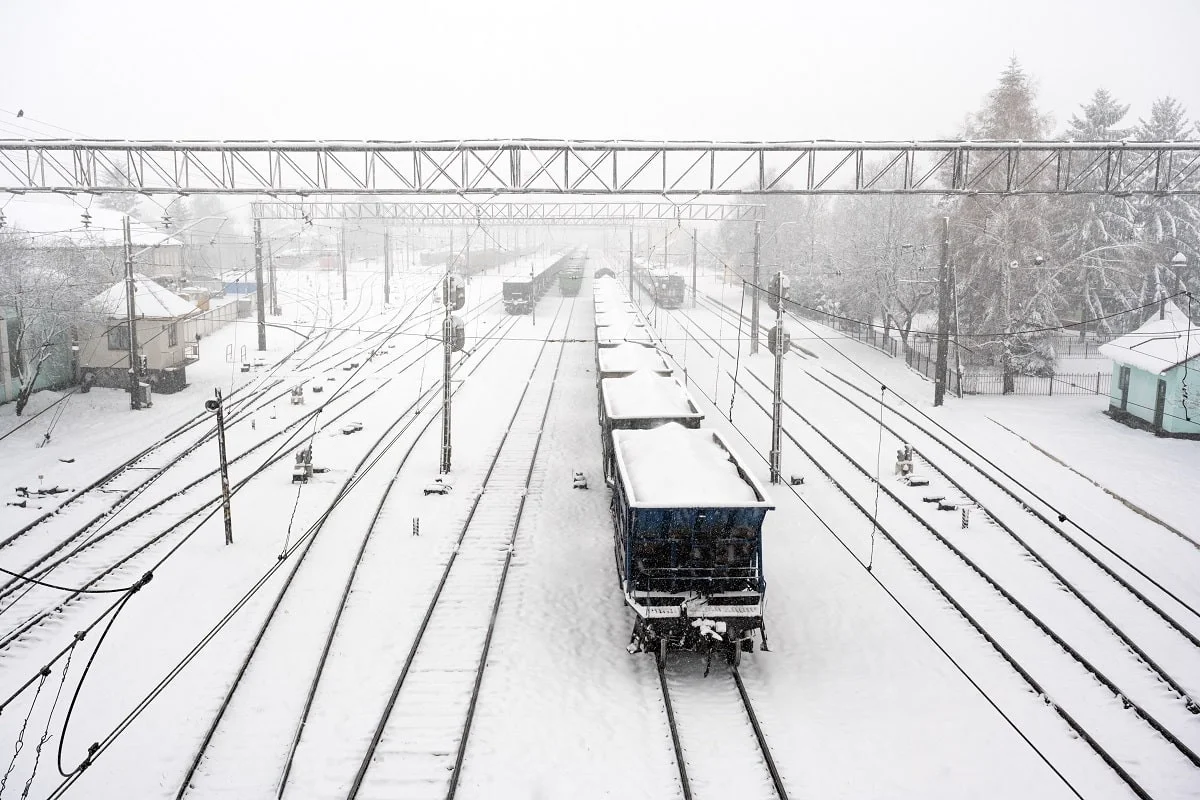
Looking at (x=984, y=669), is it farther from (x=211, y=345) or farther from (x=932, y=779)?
(x=211, y=345)

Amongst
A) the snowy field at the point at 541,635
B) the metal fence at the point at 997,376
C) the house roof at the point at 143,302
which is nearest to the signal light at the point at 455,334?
the snowy field at the point at 541,635

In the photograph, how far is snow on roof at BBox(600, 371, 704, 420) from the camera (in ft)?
61.7

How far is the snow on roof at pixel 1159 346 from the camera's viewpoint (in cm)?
2667

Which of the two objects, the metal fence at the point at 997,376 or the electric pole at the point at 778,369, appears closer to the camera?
the electric pole at the point at 778,369

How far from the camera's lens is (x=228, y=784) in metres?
9.99

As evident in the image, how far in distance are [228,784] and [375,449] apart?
604 inches

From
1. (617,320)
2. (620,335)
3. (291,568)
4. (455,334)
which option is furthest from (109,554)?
(617,320)

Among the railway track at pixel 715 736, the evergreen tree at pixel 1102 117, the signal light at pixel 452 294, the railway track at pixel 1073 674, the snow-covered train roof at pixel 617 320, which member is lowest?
the railway track at pixel 715 736

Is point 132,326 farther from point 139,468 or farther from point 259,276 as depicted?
point 259,276

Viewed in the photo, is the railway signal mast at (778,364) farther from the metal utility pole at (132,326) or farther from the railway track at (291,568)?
the metal utility pole at (132,326)

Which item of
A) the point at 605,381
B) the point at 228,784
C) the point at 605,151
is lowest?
the point at 228,784

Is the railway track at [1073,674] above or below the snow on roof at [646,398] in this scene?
below

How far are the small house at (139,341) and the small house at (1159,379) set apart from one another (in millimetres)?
33361

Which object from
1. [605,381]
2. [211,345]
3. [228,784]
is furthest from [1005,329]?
[211,345]
